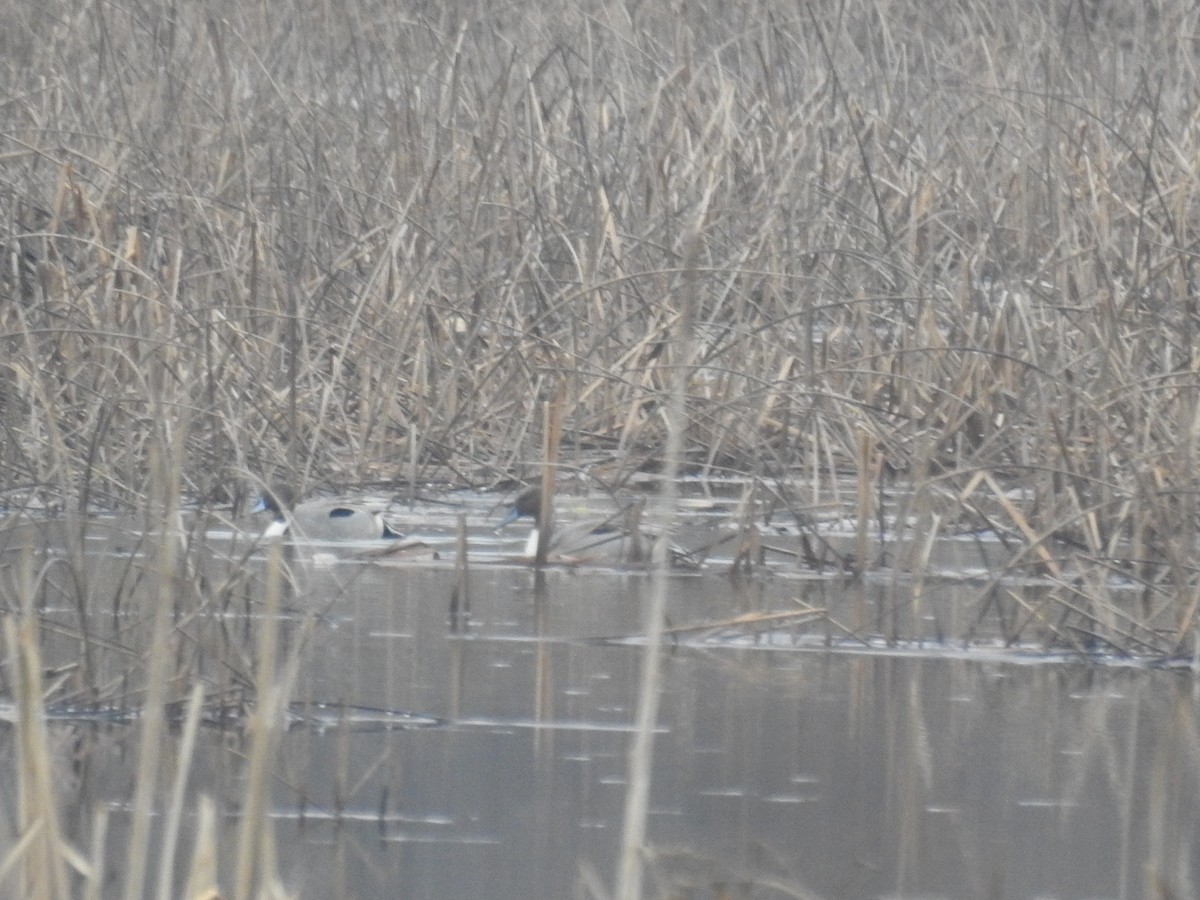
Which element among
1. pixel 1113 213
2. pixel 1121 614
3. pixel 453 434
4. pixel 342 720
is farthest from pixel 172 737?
pixel 1113 213

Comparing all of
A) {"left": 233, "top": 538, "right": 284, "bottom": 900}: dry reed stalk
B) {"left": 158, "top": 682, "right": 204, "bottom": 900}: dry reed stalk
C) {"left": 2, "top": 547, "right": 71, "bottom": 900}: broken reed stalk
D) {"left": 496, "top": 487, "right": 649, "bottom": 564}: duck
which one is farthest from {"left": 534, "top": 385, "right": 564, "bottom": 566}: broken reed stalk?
{"left": 2, "top": 547, "right": 71, "bottom": 900}: broken reed stalk

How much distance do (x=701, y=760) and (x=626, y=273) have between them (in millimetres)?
3491

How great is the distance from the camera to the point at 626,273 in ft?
23.3

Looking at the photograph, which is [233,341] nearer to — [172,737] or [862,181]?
[862,181]

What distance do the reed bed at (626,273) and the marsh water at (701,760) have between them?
40cm

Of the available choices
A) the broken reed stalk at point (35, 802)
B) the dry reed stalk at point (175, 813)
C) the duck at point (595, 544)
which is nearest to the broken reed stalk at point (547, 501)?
the duck at point (595, 544)

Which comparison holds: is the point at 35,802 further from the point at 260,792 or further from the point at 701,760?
the point at 701,760

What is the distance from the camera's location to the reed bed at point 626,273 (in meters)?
5.57

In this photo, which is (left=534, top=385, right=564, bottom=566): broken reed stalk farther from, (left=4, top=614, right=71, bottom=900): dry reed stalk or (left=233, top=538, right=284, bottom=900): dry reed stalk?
(left=4, top=614, right=71, bottom=900): dry reed stalk

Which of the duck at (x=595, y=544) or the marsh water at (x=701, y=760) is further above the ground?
the duck at (x=595, y=544)

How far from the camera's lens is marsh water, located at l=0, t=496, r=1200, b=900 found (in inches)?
126

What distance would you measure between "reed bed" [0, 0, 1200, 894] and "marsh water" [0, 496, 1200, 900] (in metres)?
0.40

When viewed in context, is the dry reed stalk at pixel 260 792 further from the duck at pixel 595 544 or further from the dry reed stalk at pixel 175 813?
the duck at pixel 595 544

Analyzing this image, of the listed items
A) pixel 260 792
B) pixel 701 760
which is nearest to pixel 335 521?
pixel 701 760
